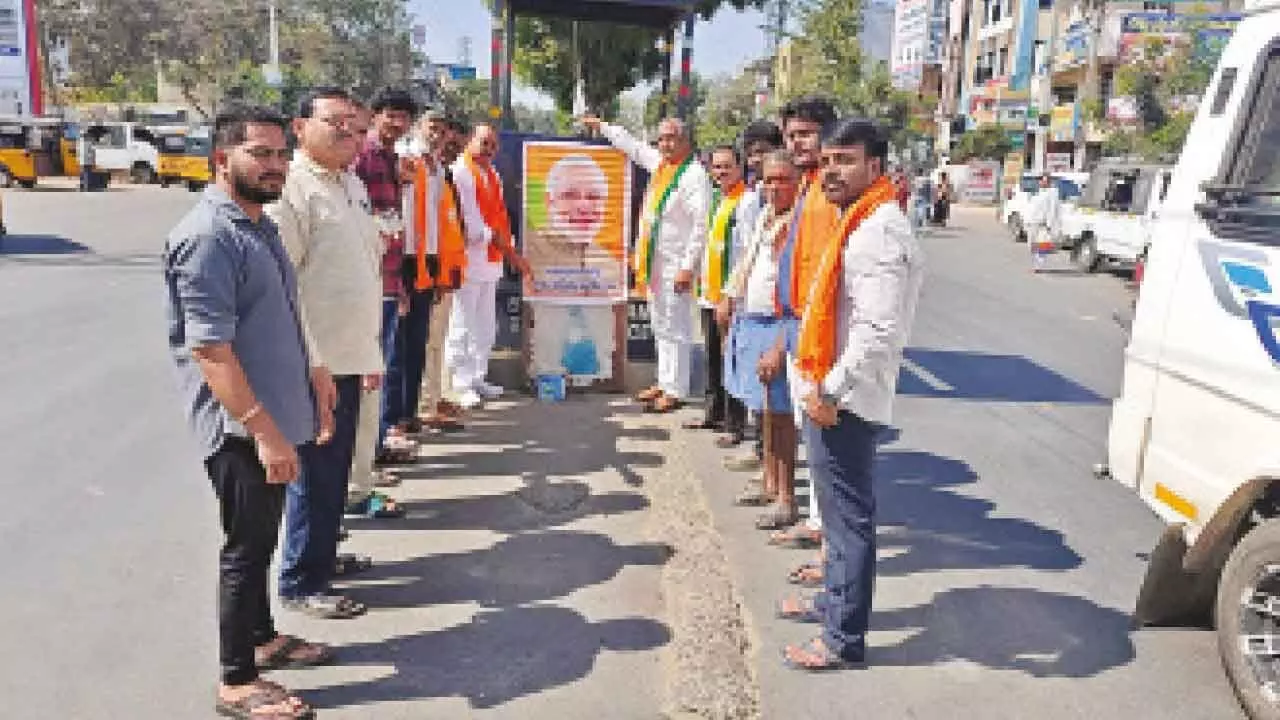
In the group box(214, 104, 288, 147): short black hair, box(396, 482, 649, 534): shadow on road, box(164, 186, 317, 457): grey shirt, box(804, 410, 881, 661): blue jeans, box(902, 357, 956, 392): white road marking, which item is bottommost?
box(396, 482, 649, 534): shadow on road

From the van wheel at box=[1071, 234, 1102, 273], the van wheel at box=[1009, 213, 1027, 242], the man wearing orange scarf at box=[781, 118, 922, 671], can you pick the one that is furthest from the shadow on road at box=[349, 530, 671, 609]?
the van wheel at box=[1009, 213, 1027, 242]

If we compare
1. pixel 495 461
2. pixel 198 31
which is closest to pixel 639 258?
pixel 495 461

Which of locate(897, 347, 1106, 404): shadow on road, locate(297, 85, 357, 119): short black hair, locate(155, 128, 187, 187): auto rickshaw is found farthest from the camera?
locate(155, 128, 187, 187): auto rickshaw

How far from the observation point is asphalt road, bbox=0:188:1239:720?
3.36 metres

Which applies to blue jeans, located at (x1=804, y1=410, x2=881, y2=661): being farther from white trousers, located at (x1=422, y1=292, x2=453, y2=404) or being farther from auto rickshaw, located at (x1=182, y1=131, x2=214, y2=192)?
auto rickshaw, located at (x1=182, y1=131, x2=214, y2=192)

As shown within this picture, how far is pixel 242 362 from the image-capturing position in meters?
2.84

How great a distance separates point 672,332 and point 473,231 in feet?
4.95

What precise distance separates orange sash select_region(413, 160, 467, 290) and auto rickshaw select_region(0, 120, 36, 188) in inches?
1000

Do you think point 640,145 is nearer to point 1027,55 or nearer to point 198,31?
point 1027,55

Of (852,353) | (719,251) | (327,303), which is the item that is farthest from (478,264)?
(852,353)

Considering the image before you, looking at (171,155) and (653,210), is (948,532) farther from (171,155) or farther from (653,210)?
(171,155)

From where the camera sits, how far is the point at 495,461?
572 centimetres

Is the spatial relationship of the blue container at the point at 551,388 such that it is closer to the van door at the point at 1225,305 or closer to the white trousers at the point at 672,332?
the white trousers at the point at 672,332

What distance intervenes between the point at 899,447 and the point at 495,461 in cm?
262
